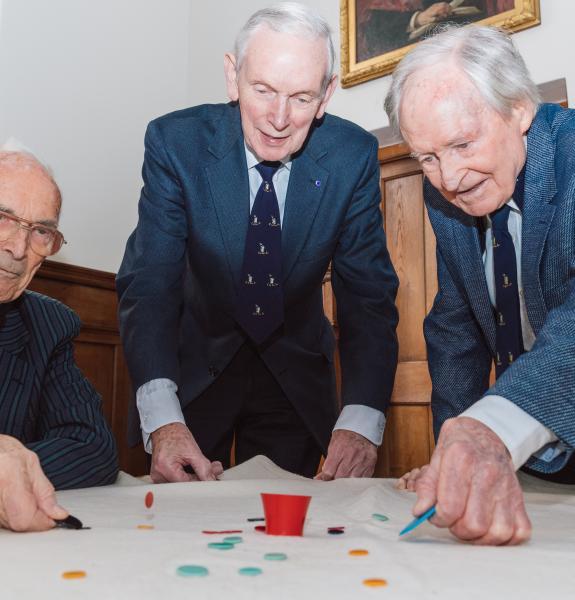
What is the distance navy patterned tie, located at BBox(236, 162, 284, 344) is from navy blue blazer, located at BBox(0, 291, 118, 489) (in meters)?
0.46

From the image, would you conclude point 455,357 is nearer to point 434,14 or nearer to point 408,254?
point 408,254

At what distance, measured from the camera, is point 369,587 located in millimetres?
727

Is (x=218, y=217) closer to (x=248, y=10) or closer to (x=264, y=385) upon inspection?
(x=264, y=385)

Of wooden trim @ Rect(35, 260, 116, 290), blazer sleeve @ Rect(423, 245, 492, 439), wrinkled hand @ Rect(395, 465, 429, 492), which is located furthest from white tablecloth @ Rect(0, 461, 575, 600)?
wooden trim @ Rect(35, 260, 116, 290)

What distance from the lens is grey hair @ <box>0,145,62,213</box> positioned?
1893mm

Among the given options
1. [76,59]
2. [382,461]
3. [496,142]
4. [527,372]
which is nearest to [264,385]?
[496,142]

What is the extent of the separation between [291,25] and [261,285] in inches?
26.9

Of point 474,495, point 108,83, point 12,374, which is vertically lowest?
point 474,495

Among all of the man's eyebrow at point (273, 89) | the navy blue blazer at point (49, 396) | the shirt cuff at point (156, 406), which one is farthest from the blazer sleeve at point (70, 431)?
the man's eyebrow at point (273, 89)

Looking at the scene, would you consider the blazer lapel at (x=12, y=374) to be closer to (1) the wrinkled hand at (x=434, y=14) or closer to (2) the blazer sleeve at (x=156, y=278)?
(2) the blazer sleeve at (x=156, y=278)

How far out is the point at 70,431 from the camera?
6.11 ft

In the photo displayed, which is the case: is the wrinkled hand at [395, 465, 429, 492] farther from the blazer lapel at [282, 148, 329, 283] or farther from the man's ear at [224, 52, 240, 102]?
the man's ear at [224, 52, 240, 102]

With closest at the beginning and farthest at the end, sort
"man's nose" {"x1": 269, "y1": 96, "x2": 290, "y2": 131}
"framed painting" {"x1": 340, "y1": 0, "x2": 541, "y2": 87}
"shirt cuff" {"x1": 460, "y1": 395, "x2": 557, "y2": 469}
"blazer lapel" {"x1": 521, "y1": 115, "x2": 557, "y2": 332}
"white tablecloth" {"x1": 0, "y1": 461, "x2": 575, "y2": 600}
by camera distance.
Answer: "white tablecloth" {"x1": 0, "y1": 461, "x2": 575, "y2": 600}, "shirt cuff" {"x1": 460, "y1": 395, "x2": 557, "y2": 469}, "blazer lapel" {"x1": 521, "y1": 115, "x2": 557, "y2": 332}, "man's nose" {"x1": 269, "y1": 96, "x2": 290, "y2": 131}, "framed painting" {"x1": 340, "y1": 0, "x2": 541, "y2": 87}

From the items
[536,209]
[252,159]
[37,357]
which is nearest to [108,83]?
[252,159]
